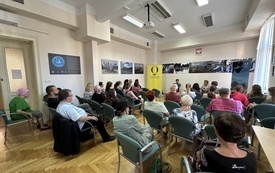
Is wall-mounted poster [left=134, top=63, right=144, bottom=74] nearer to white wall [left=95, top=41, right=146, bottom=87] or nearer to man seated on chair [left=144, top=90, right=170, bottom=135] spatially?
white wall [left=95, top=41, right=146, bottom=87]

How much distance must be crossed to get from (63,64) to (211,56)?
7225 mm

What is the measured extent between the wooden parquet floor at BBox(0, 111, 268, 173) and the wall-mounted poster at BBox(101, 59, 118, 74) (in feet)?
12.4

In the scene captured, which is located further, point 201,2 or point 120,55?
point 120,55

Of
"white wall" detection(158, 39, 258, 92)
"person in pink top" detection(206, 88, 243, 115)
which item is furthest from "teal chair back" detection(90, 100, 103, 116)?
"white wall" detection(158, 39, 258, 92)

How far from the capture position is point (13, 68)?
3.90 meters

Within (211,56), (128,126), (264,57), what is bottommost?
(128,126)

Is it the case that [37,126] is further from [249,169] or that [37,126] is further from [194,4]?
[194,4]

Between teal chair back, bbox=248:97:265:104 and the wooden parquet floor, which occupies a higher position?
teal chair back, bbox=248:97:265:104

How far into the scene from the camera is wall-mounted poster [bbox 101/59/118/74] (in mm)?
6148

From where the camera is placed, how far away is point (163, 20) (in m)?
5.32

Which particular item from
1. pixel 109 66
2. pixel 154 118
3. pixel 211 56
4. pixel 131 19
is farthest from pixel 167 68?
pixel 154 118

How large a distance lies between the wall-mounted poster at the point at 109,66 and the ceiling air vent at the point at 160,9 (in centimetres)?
311

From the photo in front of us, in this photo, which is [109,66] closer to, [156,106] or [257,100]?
[156,106]

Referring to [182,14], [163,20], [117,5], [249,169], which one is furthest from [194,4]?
[249,169]
